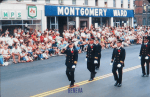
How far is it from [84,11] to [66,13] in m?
3.77

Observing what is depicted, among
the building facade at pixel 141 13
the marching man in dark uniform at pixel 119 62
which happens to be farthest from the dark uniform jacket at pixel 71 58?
the building facade at pixel 141 13

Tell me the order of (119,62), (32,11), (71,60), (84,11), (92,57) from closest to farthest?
(119,62) → (71,60) → (92,57) → (32,11) → (84,11)

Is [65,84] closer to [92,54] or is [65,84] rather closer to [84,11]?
[92,54]

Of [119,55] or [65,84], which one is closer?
[119,55]

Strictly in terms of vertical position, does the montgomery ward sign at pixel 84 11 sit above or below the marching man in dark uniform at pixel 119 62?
above

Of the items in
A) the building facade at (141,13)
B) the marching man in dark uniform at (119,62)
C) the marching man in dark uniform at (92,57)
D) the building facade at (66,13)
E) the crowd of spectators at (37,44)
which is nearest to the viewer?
the marching man in dark uniform at (119,62)

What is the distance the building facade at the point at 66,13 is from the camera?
81.6ft

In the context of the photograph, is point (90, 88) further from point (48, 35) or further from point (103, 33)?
point (103, 33)

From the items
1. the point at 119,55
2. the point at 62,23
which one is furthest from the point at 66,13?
the point at 119,55

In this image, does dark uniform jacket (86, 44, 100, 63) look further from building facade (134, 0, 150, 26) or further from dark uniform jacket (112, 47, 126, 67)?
building facade (134, 0, 150, 26)

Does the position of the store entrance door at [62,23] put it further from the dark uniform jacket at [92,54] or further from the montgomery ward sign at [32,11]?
the dark uniform jacket at [92,54]

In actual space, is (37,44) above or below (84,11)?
below

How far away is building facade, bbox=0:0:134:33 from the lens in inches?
979

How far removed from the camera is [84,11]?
33750 mm
